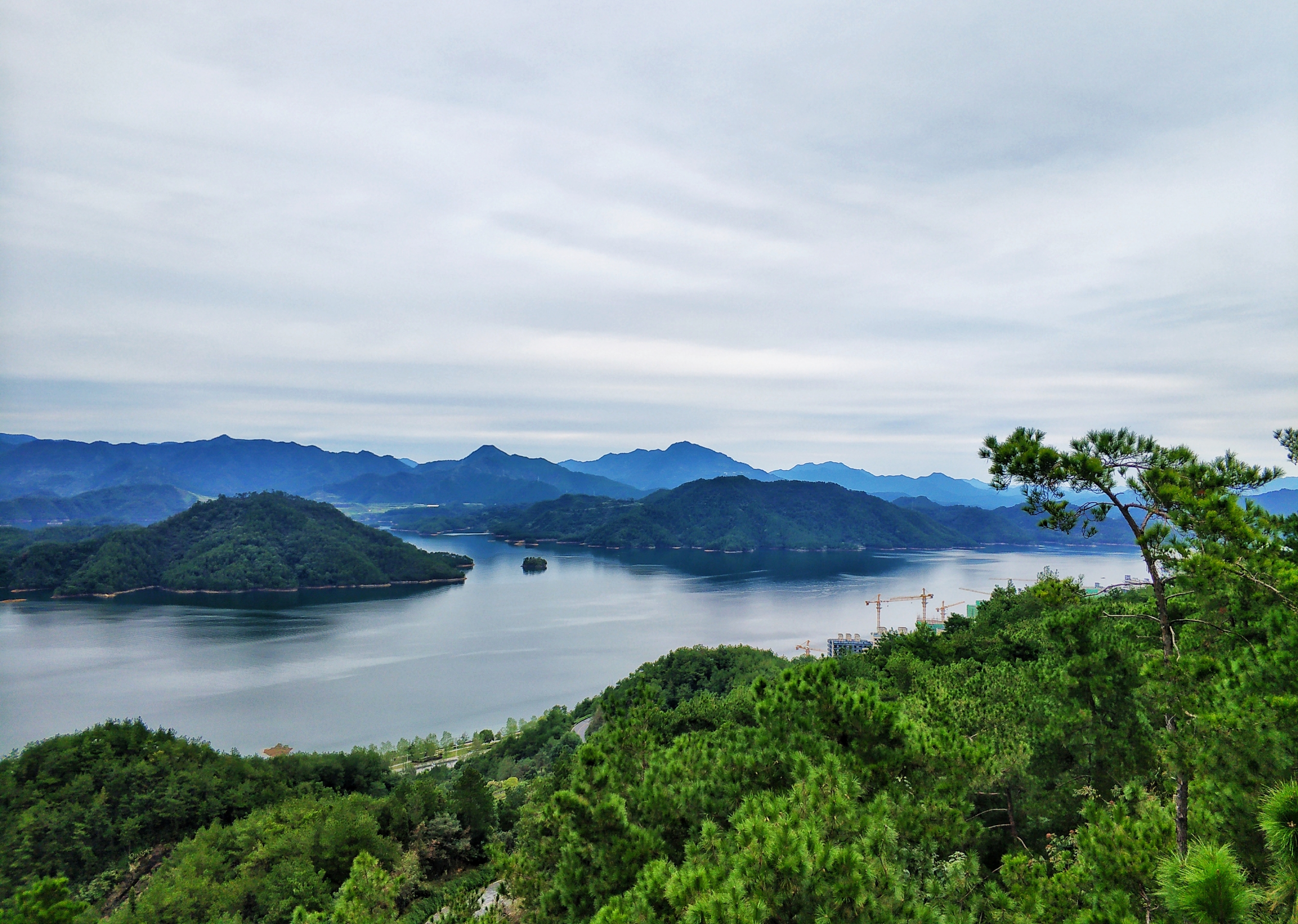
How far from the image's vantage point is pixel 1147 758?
6.97 m

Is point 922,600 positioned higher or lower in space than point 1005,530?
lower

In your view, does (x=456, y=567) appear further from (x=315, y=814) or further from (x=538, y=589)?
(x=315, y=814)

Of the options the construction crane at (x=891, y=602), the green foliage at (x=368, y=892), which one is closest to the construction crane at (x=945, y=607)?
the construction crane at (x=891, y=602)

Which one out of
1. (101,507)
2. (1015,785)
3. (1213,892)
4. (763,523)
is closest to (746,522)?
(763,523)

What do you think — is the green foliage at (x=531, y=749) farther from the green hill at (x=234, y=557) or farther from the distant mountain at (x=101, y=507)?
the distant mountain at (x=101, y=507)

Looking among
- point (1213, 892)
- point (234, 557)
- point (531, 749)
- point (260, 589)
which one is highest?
point (1213, 892)

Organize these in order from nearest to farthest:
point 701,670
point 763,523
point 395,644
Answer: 1. point 701,670
2. point 395,644
3. point 763,523

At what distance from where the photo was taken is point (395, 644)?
4750 cm

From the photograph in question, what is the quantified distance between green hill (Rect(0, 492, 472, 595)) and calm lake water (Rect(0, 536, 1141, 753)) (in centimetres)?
486

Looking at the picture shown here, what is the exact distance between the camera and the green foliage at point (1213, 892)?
2.37 meters

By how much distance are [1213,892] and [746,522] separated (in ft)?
422

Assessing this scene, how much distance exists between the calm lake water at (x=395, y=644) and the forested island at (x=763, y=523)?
36.4 metres

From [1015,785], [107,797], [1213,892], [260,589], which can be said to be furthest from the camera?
[260,589]

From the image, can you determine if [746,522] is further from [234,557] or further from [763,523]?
[234,557]
